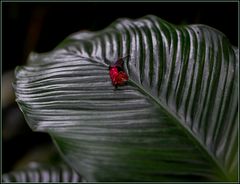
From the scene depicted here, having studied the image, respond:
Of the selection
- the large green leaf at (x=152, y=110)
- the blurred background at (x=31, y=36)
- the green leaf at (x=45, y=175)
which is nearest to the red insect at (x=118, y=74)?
the large green leaf at (x=152, y=110)

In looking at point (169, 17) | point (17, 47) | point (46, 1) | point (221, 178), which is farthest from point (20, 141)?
point (221, 178)

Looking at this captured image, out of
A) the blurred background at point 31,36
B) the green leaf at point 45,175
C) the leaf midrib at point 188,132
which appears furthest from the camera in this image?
the blurred background at point 31,36

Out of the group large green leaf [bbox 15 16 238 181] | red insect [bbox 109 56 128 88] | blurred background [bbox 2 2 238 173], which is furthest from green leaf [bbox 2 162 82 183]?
blurred background [bbox 2 2 238 173]

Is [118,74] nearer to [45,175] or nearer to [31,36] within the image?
[45,175]

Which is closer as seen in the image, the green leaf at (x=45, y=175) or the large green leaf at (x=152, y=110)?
the large green leaf at (x=152, y=110)

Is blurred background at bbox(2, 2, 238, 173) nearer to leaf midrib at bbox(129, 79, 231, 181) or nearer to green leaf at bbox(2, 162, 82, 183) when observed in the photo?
green leaf at bbox(2, 162, 82, 183)

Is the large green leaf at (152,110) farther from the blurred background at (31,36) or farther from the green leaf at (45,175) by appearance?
the blurred background at (31,36)
